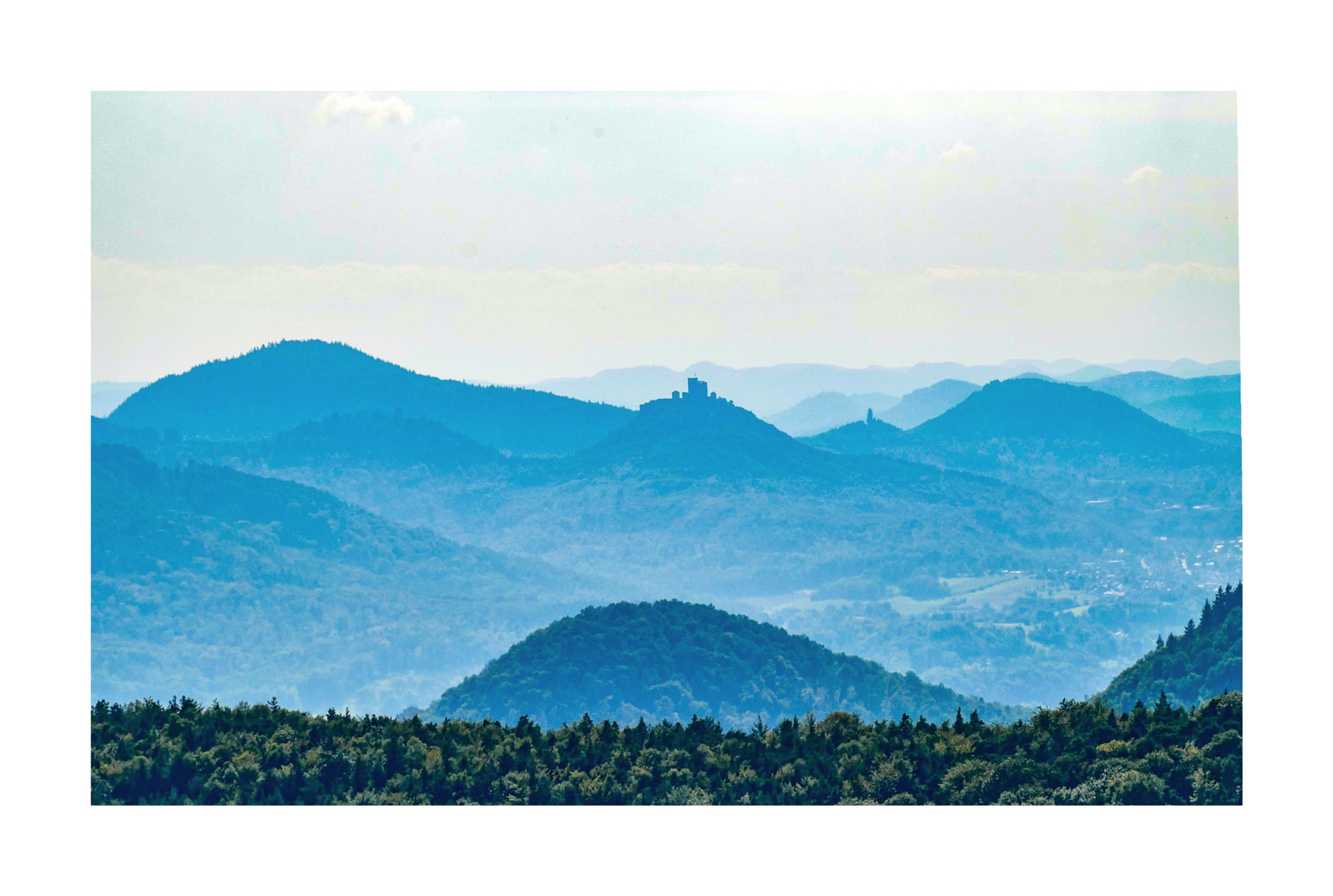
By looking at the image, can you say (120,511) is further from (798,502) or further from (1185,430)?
(1185,430)

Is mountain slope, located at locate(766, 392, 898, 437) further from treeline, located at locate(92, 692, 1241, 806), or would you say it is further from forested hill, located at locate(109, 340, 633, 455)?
treeline, located at locate(92, 692, 1241, 806)

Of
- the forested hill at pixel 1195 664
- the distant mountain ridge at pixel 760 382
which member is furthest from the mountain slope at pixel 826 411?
the forested hill at pixel 1195 664

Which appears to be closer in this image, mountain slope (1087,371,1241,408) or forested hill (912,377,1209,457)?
mountain slope (1087,371,1241,408)

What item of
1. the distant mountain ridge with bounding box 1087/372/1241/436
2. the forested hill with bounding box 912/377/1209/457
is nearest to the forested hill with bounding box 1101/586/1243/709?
the distant mountain ridge with bounding box 1087/372/1241/436

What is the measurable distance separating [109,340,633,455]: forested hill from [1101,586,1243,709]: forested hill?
109m

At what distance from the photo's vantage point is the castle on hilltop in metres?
139

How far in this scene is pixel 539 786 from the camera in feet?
65.9

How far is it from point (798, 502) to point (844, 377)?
12003 millimetres

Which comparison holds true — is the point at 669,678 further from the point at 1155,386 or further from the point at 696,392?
the point at 1155,386

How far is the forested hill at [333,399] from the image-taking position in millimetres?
148250

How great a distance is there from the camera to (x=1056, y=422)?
146 metres

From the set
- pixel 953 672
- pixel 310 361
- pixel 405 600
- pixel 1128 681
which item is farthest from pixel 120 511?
pixel 1128 681

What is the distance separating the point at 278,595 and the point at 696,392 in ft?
162

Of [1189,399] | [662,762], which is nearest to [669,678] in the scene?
[662,762]
